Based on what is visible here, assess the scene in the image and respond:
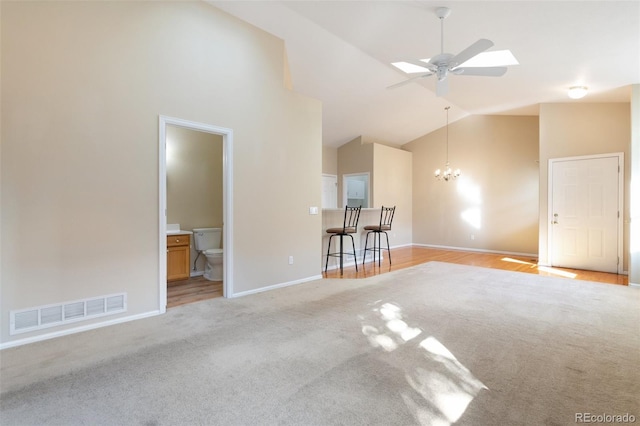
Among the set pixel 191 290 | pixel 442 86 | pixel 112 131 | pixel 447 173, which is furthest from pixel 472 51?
pixel 447 173

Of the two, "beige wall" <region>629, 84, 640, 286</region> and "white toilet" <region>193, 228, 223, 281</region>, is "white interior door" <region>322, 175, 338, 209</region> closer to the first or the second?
"white toilet" <region>193, 228, 223, 281</region>

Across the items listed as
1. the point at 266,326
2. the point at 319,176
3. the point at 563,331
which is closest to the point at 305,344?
the point at 266,326

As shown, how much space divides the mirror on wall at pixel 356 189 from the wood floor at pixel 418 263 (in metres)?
1.79

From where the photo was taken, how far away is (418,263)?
6.36 meters

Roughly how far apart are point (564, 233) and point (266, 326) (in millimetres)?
6105

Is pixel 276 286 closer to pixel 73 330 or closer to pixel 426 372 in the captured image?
pixel 73 330

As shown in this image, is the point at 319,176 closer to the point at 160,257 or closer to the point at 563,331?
the point at 160,257

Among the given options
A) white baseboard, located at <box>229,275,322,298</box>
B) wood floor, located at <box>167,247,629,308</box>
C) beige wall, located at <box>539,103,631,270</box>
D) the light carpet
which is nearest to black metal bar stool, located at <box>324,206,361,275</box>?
wood floor, located at <box>167,247,629,308</box>

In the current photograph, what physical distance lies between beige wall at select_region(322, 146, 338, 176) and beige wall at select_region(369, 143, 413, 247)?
1.26 m

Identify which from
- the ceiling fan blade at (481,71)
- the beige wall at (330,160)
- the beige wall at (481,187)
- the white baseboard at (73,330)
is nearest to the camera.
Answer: the white baseboard at (73,330)

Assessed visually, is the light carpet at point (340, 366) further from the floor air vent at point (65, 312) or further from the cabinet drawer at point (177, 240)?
the cabinet drawer at point (177, 240)

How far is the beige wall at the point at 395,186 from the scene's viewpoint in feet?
27.2

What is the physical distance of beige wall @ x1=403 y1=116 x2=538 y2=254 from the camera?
7.48 metres

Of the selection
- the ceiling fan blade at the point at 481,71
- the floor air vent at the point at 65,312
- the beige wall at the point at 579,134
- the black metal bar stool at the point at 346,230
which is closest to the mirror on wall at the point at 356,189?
the black metal bar stool at the point at 346,230
